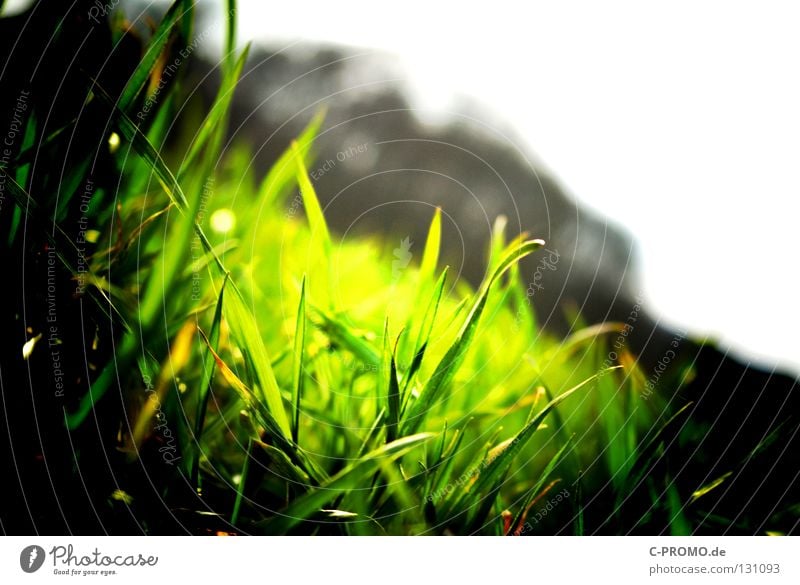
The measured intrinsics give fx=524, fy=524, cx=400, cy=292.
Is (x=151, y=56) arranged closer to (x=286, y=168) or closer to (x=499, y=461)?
(x=286, y=168)

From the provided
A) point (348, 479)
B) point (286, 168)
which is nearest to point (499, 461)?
point (348, 479)

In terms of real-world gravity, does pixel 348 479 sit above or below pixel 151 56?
below

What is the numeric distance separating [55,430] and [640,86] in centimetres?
51

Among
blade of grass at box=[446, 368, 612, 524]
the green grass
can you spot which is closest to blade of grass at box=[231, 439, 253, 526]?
the green grass

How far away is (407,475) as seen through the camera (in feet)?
1.03

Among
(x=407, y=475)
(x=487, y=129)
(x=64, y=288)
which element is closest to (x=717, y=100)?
(x=487, y=129)

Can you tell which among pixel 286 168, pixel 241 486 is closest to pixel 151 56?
pixel 286 168

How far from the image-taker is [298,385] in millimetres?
288

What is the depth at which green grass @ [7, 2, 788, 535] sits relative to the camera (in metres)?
0.28

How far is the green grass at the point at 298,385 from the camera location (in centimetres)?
28

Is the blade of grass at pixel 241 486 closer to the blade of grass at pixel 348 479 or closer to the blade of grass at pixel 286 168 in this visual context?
the blade of grass at pixel 348 479
